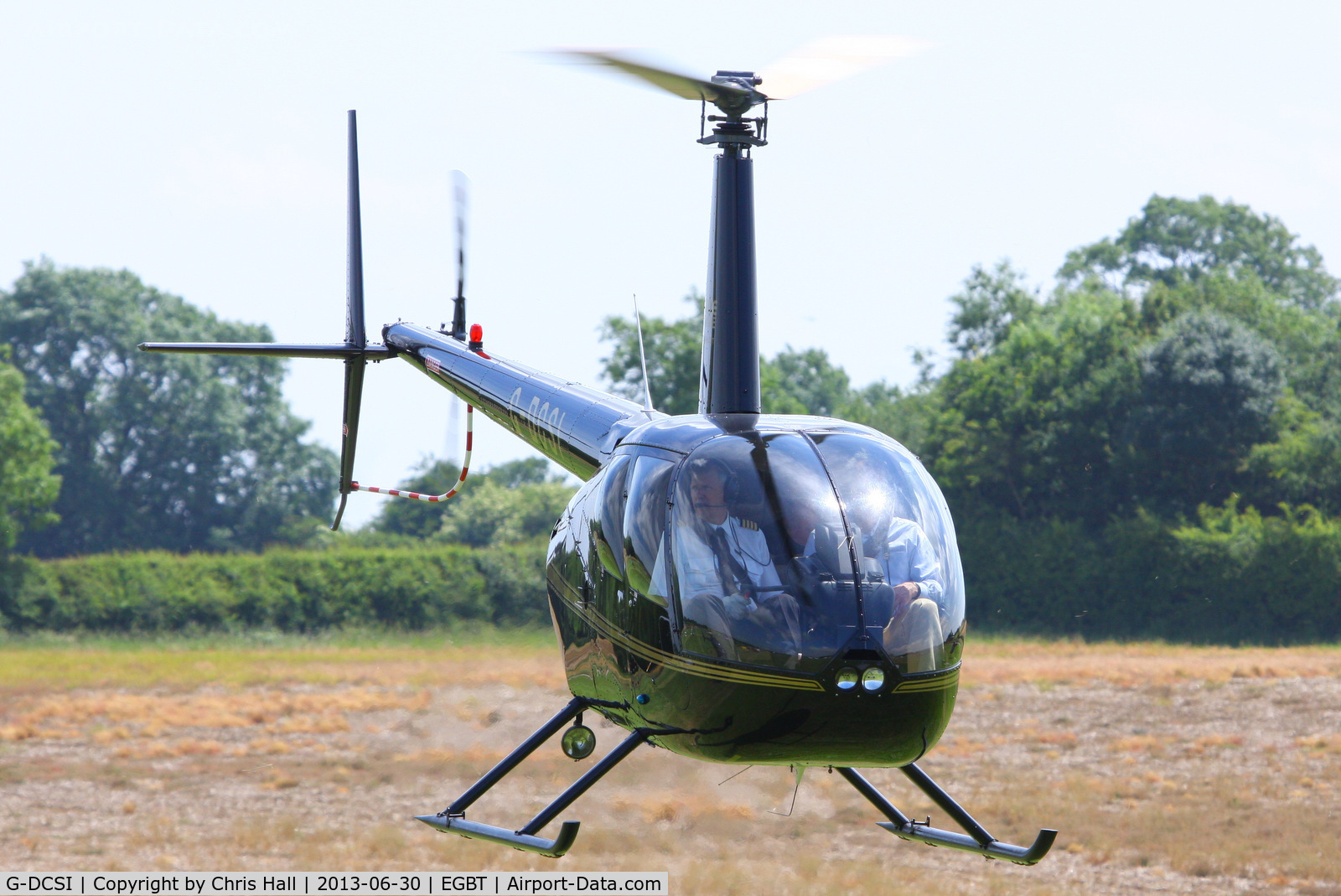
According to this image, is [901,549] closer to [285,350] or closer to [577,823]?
[577,823]

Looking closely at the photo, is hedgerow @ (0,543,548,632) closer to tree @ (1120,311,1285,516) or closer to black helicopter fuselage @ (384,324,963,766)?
tree @ (1120,311,1285,516)

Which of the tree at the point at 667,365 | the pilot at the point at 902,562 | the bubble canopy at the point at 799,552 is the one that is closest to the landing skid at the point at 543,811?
the bubble canopy at the point at 799,552

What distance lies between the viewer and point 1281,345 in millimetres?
51219

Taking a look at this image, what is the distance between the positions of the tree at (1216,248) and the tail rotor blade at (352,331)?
66146 millimetres

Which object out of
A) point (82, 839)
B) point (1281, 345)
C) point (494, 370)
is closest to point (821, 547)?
point (494, 370)

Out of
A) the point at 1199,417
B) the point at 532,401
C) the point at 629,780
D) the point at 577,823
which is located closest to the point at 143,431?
the point at 1199,417

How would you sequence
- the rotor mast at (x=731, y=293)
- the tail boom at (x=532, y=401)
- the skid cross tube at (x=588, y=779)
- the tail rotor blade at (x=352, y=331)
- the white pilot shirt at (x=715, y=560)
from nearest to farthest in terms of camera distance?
the white pilot shirt at (x=715, y=560)
the skid cross tube at (x=588, y=779)
the rotor mast at (x=731, y=293)
the tail boom at (x=532, y=401)
the tail rotor blade at (x=352, y=331)

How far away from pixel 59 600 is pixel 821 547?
3936 cm

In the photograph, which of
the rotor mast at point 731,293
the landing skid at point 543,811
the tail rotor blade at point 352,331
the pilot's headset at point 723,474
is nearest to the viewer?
the pilot's headset at point 723,474

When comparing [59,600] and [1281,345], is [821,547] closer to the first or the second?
[59,600]

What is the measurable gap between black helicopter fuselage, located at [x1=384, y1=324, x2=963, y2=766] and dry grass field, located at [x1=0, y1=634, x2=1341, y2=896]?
1007cm

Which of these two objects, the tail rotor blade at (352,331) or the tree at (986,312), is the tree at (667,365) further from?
the tail rotor blade at (352,331)

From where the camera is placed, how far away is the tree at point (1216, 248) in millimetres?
76125

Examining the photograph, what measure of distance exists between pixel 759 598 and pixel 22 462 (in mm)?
50781
